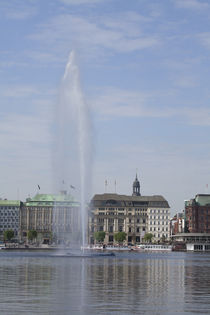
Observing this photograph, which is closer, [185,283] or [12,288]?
[12,288]

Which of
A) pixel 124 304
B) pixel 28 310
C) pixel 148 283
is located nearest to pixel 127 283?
pixel 148 283

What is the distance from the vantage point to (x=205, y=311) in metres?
35.6

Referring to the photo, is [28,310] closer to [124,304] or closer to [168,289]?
[124,304]

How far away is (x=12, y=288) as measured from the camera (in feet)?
150

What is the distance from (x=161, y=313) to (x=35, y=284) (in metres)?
16.6

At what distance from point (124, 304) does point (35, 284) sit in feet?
43.0

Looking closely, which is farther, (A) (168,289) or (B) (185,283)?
(B) (185,283)

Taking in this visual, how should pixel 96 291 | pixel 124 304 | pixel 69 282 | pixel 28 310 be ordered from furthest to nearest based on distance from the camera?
1. pixel 69 282
2. pixel 96 291
3. pixel 124 304
4. pixel 28 310

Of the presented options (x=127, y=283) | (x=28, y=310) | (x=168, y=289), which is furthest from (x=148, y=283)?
(x=28, y=310)

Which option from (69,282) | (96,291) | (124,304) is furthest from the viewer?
(69,282)

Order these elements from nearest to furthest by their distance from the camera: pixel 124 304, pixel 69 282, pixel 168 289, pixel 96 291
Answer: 1. pixel 124 304
2. pixel 96 291
3. pixel 168 289
4. pixel 69 282

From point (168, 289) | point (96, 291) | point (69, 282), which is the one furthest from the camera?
point (69, 282)

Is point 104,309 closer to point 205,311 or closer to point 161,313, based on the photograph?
point 161,313

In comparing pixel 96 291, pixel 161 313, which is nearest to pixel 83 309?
pixel 161 313
